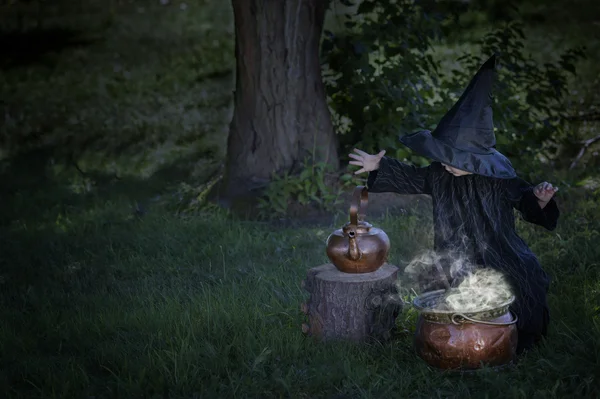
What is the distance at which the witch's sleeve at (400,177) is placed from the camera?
15.0 ft

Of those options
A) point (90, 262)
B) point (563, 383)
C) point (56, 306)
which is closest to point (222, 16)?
point (90, 262)

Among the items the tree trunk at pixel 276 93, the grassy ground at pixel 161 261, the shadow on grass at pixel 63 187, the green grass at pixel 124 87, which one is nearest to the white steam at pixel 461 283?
the grassy ground at pixel 161 261

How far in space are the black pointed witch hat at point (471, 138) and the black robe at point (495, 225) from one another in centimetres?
20

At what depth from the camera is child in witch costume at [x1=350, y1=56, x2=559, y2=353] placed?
4191mm

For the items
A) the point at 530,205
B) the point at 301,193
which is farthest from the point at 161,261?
the point at 530,205

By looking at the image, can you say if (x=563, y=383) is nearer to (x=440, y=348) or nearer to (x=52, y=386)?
(x=440, y=348)

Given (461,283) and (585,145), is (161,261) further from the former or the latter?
(585,145)

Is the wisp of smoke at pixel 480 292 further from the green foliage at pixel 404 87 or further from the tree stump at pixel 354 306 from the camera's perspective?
the green foliage at pixel 404 87

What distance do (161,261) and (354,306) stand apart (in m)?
2.47

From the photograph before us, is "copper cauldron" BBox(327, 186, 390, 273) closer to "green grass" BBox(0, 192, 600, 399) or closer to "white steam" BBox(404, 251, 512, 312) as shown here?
"white steam" BBox(404, 251, 512, 312)

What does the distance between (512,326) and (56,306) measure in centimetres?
323

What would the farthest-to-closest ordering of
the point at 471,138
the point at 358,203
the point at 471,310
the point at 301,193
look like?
the point at 301,193 → the point at 358,203 → the point at 471,138 → the point at 471,310

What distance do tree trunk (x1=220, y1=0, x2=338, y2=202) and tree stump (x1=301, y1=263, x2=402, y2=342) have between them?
10.5 feet

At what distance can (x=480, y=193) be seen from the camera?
4.37 m
